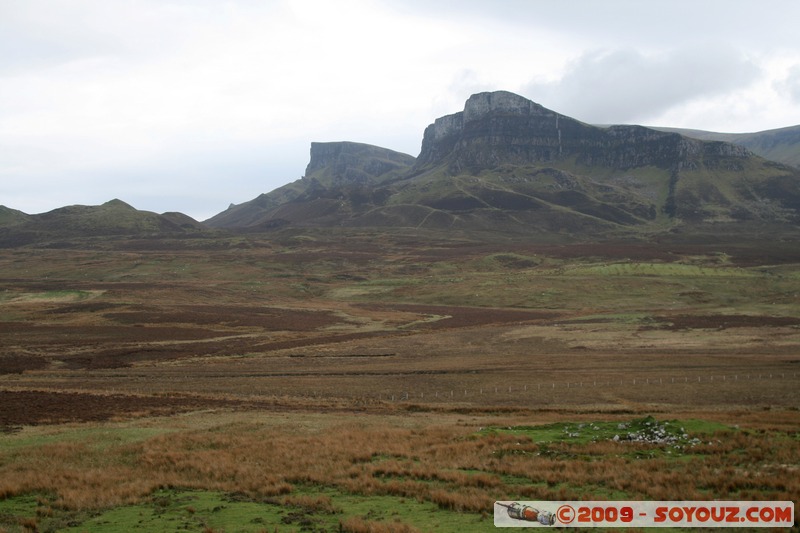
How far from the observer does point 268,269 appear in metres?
182

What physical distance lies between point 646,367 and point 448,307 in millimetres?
66418

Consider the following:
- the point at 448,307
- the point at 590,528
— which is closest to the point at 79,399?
the point at 590,528

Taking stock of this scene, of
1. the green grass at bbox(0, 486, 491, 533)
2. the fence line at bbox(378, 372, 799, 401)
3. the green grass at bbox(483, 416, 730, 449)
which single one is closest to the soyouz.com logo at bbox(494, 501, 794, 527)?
the green grass at bbox(0, 486, 491, 533)

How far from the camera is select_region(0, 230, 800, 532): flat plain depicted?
18.2 meters

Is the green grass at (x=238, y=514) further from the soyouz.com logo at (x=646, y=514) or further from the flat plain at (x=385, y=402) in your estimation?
the soyouz.com logo at (x=646, y=514)

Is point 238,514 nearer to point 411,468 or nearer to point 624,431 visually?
point 411,468

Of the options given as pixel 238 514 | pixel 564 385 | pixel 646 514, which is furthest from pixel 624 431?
pixel 564 385

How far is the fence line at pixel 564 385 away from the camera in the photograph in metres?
47.7

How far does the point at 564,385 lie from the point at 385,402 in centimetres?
1640

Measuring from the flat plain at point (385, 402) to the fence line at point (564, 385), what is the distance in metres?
0.37

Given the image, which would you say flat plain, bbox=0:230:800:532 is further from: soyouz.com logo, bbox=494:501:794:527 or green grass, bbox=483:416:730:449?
soyouz.com logo, bbox=494:501:794:527

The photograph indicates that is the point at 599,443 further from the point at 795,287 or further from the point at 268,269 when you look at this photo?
the point at 268,269

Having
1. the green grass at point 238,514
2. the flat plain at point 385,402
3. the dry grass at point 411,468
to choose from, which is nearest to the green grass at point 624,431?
the flat plain at point 385,402

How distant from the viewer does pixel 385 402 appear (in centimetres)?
4425
